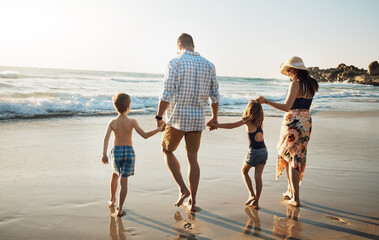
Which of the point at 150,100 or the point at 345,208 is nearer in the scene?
the point at 345,208

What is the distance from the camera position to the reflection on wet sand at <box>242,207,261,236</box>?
3.31 metres

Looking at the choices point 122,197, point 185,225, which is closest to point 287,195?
point 185,225

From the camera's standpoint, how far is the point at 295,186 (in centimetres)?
406

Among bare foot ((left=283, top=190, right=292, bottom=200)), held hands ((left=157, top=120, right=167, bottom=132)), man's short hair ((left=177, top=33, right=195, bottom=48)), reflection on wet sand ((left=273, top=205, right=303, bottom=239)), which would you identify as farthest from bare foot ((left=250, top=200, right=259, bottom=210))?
man's short hair ((left=177, top=33, right=195, bottom=48))

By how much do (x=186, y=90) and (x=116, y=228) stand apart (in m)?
1.48

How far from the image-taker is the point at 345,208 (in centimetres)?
399

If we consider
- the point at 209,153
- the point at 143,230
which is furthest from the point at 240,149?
the point at 143,230

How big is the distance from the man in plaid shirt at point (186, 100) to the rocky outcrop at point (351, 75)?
51.9 m

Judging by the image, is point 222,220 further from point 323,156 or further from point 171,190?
point 323,156

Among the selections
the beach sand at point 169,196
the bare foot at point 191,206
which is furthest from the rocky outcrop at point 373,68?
the bare foot at point 191,206

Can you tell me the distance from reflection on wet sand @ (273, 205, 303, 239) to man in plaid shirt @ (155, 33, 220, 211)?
0.87m

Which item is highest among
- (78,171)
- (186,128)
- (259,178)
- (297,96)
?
(297,96)

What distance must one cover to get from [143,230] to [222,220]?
778 millimetres

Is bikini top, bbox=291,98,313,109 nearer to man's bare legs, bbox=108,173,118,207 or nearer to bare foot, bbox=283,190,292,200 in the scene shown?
bare foot, bbox=283,190,292,200
